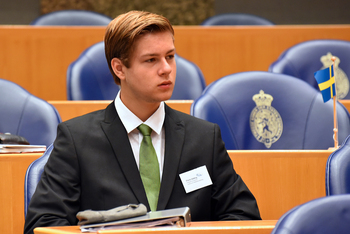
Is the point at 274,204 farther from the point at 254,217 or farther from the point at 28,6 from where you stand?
the point at 28,6

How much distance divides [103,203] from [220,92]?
0.98m

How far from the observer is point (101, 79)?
274 cm

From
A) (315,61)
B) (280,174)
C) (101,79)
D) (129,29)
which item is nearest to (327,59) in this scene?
(315,61)

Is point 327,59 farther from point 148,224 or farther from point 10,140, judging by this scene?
point 148,224

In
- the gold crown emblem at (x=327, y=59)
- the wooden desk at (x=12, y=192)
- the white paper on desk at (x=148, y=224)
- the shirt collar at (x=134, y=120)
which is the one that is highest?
the gold crown emblem at (x=327, y=59)

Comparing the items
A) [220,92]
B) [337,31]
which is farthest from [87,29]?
[337,31]

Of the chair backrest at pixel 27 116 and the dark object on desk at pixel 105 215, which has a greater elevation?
the chair backrest at pixel 27 116

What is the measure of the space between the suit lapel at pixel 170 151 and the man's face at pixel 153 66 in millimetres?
100

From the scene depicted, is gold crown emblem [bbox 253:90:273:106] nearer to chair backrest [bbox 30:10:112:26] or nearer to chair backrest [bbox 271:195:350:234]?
chair backrest [bbox 271:195:350:234]

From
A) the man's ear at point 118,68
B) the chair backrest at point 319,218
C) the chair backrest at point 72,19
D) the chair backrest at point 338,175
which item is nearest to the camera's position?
the chair backrest at point 319,218

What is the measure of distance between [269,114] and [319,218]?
4.39ft

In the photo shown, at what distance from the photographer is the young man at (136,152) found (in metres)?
1.30

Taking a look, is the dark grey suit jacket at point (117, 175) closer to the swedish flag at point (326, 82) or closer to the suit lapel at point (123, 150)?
the suit lapel at point (123, 150)

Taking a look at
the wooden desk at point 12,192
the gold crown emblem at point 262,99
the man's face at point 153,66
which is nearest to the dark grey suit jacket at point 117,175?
the man's face at point 153,66
